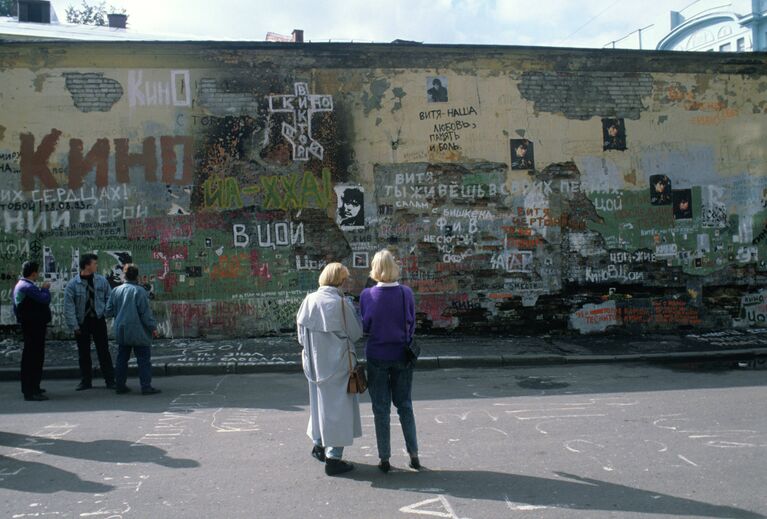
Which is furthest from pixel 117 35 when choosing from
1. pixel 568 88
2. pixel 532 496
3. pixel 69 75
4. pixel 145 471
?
pixel 532 496

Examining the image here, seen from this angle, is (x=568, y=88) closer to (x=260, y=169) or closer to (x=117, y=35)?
(x=260, y=169)

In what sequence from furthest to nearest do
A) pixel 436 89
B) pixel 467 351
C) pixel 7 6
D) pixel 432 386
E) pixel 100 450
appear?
pixel 7 6
pixel 436 89
pixel 467 351
pixel 432 386
pixel 100 450

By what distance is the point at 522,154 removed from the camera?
1372 centimetres

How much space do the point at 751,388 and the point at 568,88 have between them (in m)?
A: 6.98

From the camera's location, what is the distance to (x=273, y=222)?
13203 millimetres

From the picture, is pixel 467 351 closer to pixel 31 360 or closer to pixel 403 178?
pixel 403 178

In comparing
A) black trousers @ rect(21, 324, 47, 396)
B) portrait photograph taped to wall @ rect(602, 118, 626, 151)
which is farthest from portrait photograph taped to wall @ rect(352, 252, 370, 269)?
black trousers @ rect(21, 324, 47, 396)

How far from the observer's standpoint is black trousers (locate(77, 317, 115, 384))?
9375 millimetres

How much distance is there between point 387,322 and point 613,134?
977 centimetres

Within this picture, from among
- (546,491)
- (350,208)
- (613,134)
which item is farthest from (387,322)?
(613,134)

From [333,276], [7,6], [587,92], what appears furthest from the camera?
[7,6]

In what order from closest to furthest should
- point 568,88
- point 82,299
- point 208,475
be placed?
point 208,475
point 82,299
point 568,88

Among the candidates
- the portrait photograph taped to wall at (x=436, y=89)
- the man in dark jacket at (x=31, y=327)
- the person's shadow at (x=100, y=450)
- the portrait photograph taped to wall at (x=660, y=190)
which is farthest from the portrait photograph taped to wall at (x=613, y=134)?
the person's shadow at (x=100, y=450)

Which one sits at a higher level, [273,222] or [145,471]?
[273,222]
